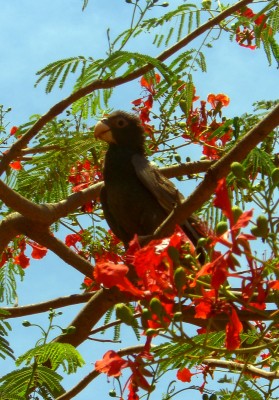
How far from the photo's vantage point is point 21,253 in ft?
16.3

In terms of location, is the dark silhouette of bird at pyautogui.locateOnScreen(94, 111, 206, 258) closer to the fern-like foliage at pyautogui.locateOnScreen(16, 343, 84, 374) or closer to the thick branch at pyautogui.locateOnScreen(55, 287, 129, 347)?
the thick branch at pyautogui.locateOnScreen(55, 287, 129, 347)

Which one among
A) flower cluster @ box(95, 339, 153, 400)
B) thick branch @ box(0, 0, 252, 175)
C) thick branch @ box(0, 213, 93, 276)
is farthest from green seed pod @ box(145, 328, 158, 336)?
thick branch @ box(0, 213, 93, 276)

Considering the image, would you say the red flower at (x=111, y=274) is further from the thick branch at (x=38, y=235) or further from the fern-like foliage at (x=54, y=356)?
the thick branch at (x=38, y=235)

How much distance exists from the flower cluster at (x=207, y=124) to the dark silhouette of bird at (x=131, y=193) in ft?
1.16

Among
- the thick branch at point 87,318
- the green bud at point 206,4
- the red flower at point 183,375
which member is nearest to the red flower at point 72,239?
the thick branch at point 87,318

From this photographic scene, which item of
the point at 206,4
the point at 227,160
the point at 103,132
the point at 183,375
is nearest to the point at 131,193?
the point at 103,132

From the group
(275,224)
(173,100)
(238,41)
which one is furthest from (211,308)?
(238,41)

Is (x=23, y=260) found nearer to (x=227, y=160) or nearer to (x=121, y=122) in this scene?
(x=121, y=122)

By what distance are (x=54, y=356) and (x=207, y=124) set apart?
2.20m

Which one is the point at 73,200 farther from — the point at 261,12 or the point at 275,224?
the point at 275,224

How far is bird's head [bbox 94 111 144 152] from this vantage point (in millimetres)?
5293

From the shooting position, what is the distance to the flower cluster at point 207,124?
446cm

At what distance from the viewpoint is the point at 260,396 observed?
2881 millimetres

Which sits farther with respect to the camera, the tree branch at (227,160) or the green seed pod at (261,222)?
the tree branch at (227,160)
